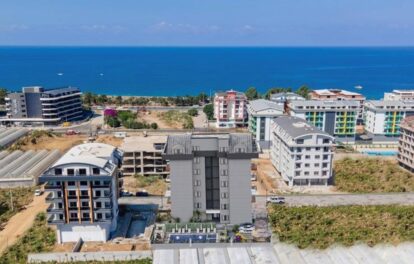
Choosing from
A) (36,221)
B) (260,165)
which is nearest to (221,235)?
(36,221)

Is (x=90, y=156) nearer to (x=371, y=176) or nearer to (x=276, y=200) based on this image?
(x=276, y=200)

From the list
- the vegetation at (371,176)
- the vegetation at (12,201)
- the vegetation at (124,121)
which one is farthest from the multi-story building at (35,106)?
the vegetation at (371,176)

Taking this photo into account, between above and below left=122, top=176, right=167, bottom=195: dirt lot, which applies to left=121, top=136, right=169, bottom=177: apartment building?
above

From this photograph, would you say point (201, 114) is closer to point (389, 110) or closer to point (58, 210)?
point (389, 110)

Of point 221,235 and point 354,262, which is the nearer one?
point 354,262

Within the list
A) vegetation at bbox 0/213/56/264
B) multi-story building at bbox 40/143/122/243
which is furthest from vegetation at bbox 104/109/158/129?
multi-story building at bbox 40/143/122/243

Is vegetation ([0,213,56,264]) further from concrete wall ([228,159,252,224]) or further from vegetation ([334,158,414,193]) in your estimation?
vegetation ([334,158,414,193])

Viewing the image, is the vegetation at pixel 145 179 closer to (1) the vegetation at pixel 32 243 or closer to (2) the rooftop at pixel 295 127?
(1) the vegetation at pixel 32 243
